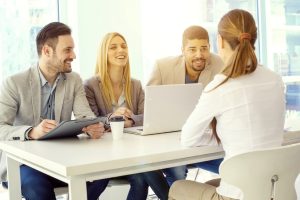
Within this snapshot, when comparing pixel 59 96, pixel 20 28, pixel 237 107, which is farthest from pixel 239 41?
pixel 20 28

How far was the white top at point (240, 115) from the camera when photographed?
1469 mm

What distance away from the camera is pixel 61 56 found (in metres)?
2.23

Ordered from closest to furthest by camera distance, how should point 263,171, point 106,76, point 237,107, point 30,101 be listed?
point 263,171 → point 237,107 → point 30,101 → point 106,76

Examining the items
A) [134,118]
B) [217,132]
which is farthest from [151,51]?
[217,132]

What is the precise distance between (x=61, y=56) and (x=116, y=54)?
38cm

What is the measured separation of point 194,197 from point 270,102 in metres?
0.45

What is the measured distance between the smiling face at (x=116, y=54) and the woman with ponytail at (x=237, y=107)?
0.99 metres

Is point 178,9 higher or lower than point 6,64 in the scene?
higher

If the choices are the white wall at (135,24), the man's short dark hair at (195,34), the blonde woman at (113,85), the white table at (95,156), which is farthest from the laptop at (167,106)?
the white wall at (135,24)

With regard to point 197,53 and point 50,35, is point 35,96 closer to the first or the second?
point 50,35

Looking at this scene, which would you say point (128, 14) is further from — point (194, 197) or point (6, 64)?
point (194, 197)

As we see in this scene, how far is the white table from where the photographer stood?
4.21 feet

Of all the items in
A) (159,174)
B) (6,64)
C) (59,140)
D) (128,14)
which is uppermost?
(128,14)

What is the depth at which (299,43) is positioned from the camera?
5059 millimetres
